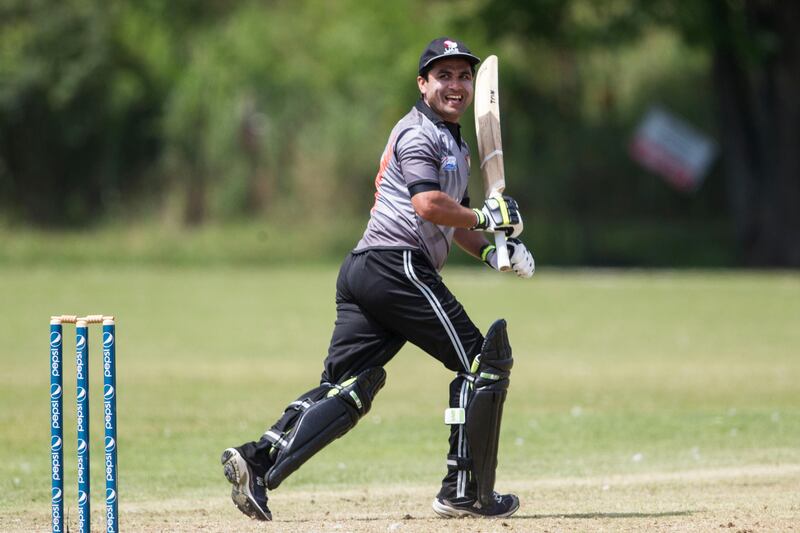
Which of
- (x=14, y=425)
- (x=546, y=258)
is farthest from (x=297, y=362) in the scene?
(x=546, y=258)

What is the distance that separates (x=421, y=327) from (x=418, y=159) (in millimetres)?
806

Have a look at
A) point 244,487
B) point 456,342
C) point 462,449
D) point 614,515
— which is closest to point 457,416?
point 462,449

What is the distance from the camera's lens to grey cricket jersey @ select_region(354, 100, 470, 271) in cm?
639

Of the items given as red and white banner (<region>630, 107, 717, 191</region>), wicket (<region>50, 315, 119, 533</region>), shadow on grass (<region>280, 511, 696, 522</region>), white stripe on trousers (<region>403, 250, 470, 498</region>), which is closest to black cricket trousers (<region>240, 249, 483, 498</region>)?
white stripe on trousers (<region>403, 250, 470, 498</region>)

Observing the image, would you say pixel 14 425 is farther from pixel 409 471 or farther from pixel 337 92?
pixel 337 92

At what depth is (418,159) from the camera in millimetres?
6371

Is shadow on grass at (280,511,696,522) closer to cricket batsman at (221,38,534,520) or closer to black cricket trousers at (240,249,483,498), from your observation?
cricket batsman at (221,38,534,520)

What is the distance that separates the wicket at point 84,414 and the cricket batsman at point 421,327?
1.08 metres

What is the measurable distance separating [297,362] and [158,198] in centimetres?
1968

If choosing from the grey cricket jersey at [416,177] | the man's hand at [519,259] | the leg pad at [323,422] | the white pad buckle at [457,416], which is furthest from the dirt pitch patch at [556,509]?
the grey cricket jersey at [416,177]

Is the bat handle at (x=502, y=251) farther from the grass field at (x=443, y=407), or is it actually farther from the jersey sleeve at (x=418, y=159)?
the grass field at (x=443, y=407)

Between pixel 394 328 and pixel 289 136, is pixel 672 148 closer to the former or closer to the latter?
pixel 289 136

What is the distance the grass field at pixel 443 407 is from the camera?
23.9ft

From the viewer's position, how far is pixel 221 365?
14977 millimetres
